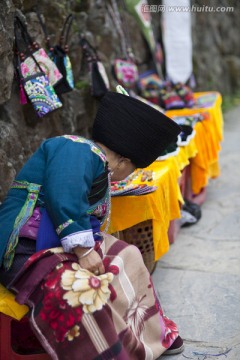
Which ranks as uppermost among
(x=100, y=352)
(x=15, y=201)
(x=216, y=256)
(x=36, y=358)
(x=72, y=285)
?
(x=15, y=201)

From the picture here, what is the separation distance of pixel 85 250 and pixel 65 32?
2809 millimetres

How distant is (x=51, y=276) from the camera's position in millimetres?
2488

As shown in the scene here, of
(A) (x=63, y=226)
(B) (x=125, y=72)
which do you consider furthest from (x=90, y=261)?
(B) (x=125, y=72)

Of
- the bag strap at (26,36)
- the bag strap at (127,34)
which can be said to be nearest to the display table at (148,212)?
the bag strap at (26,36)

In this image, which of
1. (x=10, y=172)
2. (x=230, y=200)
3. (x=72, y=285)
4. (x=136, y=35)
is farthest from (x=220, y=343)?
(x=136, y=35)

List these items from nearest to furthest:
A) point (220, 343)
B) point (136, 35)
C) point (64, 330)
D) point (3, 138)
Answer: point (64, 330) < point (220, 343) < point (3, 138) < point (136, 35)

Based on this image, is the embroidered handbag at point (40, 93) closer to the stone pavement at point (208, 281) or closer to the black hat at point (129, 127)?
the black hat at point (129, 127)

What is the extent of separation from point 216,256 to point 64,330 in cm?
223

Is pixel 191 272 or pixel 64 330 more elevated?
pixel 64 330

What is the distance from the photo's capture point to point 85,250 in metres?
2.55

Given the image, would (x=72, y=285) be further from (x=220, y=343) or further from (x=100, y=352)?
(x=220, y=343)

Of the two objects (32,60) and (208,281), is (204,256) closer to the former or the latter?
(208,281)

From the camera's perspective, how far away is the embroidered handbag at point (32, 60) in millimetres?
3867

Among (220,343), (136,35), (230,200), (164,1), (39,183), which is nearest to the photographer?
(39,183)
